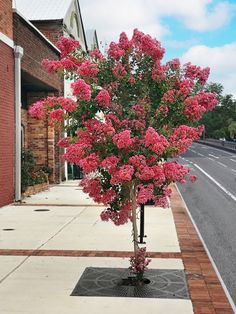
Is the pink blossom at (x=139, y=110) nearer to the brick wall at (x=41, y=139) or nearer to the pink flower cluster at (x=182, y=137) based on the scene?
the pink flower cluster at (x=182, y=137)

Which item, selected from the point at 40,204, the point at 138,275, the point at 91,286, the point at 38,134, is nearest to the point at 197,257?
the point at 138,275

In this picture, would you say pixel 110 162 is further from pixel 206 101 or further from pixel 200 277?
pixel 200 277

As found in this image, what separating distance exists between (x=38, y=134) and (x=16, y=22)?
7.63 m

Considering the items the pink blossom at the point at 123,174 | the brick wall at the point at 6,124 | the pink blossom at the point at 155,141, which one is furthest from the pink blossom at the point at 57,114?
the brick wall at the point at 6,124

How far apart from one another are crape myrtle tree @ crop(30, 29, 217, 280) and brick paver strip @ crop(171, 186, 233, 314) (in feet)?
2.94

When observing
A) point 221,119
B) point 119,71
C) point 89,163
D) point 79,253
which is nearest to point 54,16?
point 79,253

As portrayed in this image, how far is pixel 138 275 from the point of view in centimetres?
725

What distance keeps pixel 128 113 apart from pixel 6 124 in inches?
397

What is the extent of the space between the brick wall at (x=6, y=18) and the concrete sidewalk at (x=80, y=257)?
5.89 m

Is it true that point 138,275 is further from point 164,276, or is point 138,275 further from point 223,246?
point 223,246

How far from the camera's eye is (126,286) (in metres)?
7.14

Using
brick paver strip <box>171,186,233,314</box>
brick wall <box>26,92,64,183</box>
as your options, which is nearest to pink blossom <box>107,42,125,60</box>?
brick paver strip <box>171,186,233,314</box>

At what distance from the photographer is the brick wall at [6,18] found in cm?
1589

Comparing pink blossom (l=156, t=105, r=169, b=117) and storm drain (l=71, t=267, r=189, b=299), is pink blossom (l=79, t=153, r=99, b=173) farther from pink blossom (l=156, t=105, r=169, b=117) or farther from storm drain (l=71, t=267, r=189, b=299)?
storm drain (l=71, t=267, r=189, b=299)
